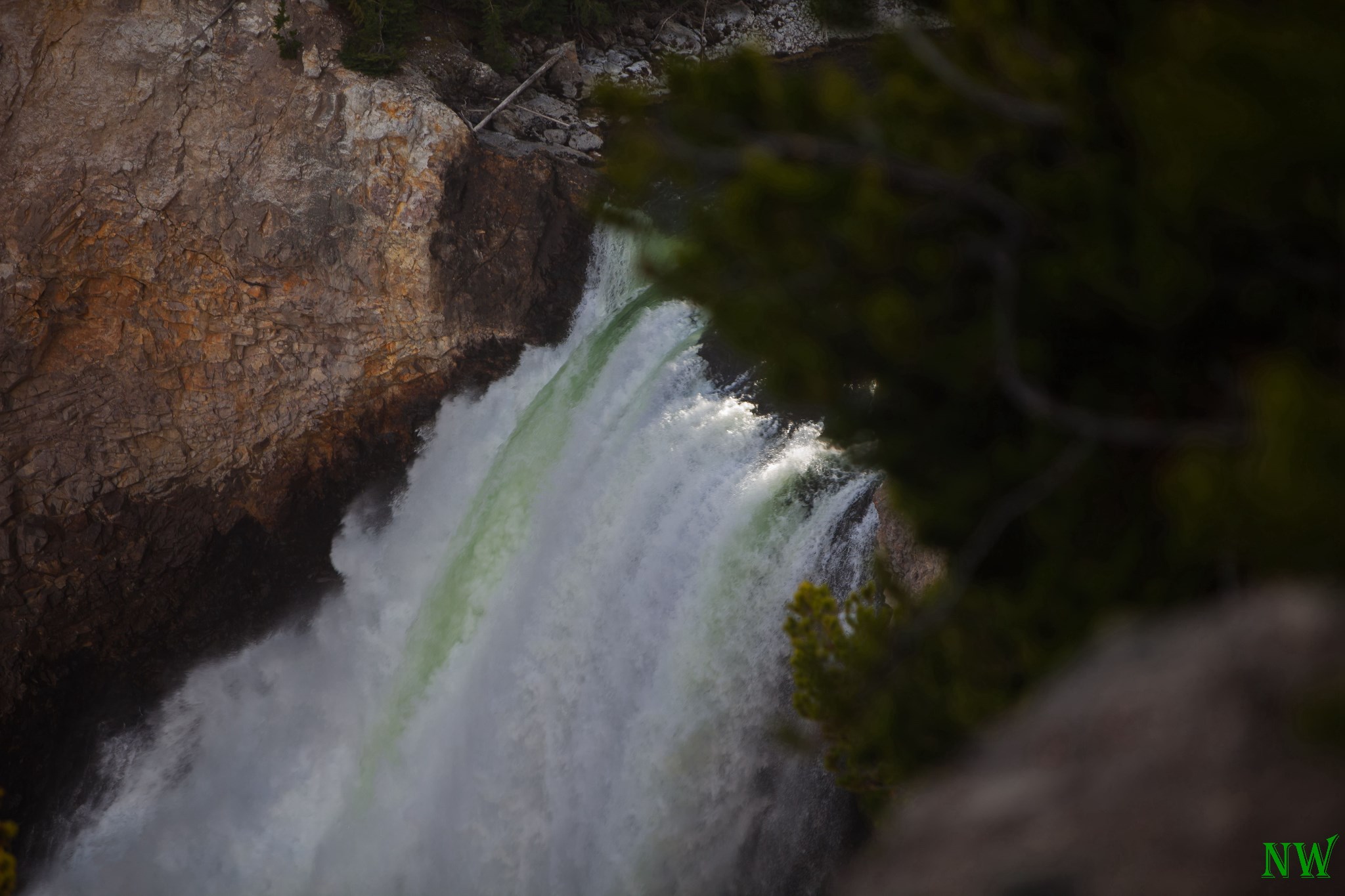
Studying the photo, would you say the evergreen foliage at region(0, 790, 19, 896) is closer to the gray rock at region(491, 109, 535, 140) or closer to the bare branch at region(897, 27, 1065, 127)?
the bare branch at region(897, 27, 1065, 127)

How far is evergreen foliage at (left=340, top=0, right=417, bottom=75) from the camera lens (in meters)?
13.8

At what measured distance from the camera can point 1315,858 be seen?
2135mm

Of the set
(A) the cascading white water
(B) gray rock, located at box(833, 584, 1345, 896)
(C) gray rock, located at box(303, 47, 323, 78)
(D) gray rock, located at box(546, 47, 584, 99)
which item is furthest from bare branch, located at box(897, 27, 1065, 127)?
(D) gray rock, located at box(546, 47, 584, 99)

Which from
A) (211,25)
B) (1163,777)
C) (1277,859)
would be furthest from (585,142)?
(1277,859)

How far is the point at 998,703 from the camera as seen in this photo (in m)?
4.38

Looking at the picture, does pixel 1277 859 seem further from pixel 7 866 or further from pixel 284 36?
pixel 284 36

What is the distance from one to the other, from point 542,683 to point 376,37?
1060cm

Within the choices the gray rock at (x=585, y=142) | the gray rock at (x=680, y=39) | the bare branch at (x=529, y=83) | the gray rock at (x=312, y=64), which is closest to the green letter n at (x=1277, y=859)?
the bare branch at (x=529, y=83)

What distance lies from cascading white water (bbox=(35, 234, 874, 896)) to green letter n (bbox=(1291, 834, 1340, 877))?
7.77m

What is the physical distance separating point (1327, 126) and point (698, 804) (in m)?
9.19

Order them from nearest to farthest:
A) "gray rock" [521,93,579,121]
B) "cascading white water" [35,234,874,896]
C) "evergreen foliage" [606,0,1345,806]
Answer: "evergreen foliage" [606,0,1345,806] < "cascading white water" [35,234,874,896] < "gray rock" [521,93,579,121]

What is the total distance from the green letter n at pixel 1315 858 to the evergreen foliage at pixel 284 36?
15.3 m

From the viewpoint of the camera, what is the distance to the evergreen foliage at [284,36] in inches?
531
